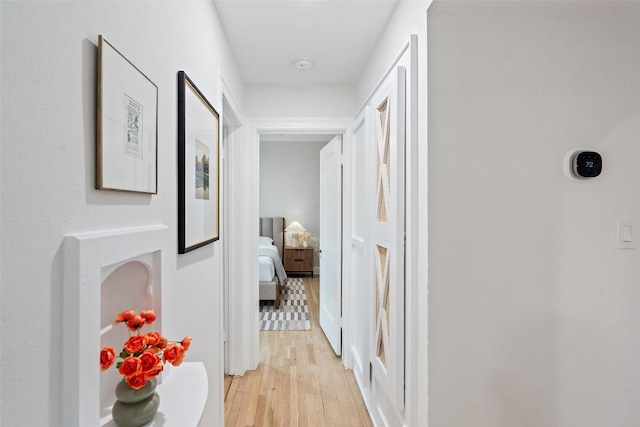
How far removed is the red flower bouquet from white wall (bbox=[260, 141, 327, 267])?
590 centimetres

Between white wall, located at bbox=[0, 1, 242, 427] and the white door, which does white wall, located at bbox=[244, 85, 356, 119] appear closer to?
the white door

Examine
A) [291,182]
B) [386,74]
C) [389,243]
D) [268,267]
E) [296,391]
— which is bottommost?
[296,391]

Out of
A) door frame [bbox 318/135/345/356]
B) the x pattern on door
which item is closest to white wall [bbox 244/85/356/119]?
door frame [bbox 318/135/345/356]

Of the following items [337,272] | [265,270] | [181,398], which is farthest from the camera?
[265,270]

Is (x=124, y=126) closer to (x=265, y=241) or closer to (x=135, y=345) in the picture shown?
(x=135, y=345)

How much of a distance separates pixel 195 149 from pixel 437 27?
1.16 meters

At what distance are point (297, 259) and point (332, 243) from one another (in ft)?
10.2

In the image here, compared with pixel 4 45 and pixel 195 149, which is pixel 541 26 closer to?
pixel 195 149

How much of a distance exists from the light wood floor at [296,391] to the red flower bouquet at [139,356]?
168 cm

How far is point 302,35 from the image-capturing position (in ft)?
7.11

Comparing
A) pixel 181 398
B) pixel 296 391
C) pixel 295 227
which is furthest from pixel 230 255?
pixel 295 227

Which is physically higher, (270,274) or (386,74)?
(386,74)

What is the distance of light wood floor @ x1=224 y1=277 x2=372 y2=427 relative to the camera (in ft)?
7.49

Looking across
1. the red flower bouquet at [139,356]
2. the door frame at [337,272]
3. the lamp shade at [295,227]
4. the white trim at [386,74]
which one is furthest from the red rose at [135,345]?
the lamp shade at [295,227]
